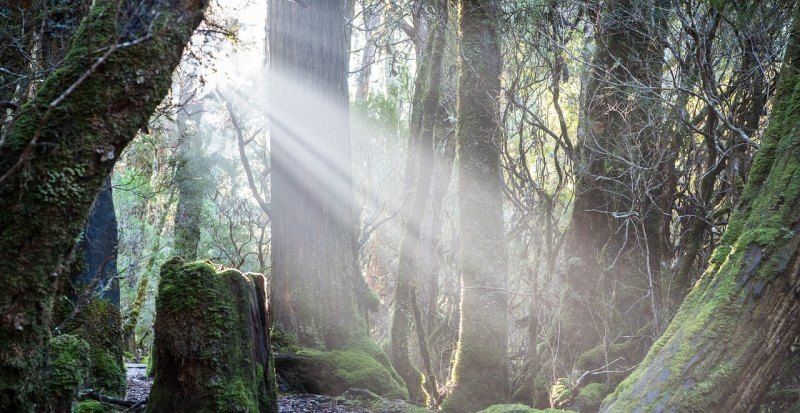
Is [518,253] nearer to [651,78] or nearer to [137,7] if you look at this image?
[651,78]

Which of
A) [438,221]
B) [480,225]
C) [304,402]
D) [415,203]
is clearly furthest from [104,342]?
[438,221]

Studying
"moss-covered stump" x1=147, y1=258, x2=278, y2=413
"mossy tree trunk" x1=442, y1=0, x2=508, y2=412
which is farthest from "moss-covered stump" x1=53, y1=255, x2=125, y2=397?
"mossy tree trunk" x1=442, y1=0, x2=508, y2=412

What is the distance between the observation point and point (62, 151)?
8.60ft

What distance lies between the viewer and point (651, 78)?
8.09 metres

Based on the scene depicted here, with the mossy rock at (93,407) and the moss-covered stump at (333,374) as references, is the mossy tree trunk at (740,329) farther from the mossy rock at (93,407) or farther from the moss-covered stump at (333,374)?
the mossy rock at (93,407)

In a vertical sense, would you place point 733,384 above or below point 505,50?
below

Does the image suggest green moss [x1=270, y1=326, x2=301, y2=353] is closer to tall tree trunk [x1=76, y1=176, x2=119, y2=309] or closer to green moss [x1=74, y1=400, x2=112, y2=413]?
tall tree trunk [x1=76, y1=176, x2=119, y2=309]

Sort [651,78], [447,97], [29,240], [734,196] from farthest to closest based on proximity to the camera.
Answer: [447,97], [651,78], [734,196], [29,240]

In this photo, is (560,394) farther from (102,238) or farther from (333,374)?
(102,238)

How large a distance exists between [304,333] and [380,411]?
1.56m

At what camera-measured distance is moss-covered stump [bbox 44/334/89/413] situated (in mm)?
3131

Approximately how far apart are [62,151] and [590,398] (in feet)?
19.3

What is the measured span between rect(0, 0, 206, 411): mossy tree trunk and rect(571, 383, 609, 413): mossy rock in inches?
218

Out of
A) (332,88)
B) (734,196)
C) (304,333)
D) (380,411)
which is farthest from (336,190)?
(734,196)
